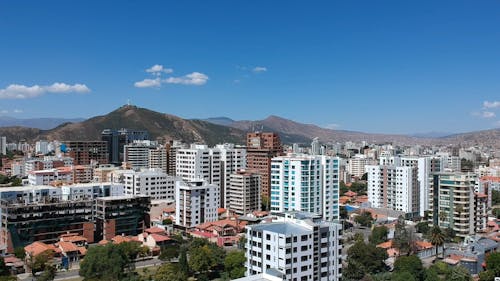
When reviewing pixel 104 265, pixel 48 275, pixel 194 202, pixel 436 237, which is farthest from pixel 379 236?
pixel 48 275

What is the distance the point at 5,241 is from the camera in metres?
25.9

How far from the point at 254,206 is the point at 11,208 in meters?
18.0

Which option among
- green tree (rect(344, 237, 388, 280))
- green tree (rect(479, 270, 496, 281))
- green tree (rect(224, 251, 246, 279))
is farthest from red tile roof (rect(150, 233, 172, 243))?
green tree (rect(479, 270, 496, 281))

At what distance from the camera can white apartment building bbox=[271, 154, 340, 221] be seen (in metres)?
30.5

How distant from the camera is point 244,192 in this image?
3725cm

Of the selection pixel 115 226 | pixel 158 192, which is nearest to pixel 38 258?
pixel 115 226

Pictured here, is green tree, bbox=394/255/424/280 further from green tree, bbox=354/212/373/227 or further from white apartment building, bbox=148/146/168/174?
white apartment building, bbox=148/146/168/174

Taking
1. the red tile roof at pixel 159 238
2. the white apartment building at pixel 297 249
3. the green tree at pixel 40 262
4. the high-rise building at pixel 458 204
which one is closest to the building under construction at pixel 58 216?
the red tile roof at pixel 159 238

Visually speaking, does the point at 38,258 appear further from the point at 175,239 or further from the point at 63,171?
the point at 63,171

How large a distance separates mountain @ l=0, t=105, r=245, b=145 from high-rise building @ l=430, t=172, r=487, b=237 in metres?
82.1

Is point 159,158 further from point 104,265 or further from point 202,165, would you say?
point 104,265

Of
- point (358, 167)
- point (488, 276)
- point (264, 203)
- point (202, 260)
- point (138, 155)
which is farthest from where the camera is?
point (358, 167)

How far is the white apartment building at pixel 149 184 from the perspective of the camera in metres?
38.3

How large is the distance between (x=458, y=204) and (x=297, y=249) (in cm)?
1755
